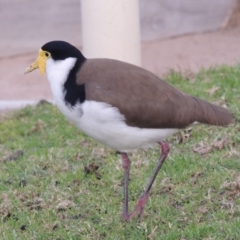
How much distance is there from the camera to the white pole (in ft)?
25.6

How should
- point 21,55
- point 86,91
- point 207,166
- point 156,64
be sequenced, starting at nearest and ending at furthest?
point 86,91, point 207,166, point 156,64, point 21,55

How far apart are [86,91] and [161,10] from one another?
20.9ft

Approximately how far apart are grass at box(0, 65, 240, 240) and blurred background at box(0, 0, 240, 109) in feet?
9.91

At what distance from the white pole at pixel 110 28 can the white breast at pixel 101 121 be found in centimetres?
299

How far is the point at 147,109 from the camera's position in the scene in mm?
4742

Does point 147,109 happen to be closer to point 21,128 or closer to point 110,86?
point 110,86

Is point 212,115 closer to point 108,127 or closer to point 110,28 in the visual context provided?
point 108,127

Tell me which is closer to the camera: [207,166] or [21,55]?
[207,166]

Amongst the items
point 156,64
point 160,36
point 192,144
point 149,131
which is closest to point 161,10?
point 160,36

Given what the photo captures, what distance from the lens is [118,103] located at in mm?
4656

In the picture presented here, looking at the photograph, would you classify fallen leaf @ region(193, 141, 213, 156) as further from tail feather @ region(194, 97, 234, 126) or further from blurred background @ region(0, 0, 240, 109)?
blurred background @ region(0, 0, 240, 109)

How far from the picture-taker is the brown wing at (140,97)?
468 cm

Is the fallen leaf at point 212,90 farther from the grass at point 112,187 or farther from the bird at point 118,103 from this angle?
the bird at point 118,103

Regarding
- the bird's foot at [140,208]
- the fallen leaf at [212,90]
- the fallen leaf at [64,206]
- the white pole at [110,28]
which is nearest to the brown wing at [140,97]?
the bird's foot at [140,208]
